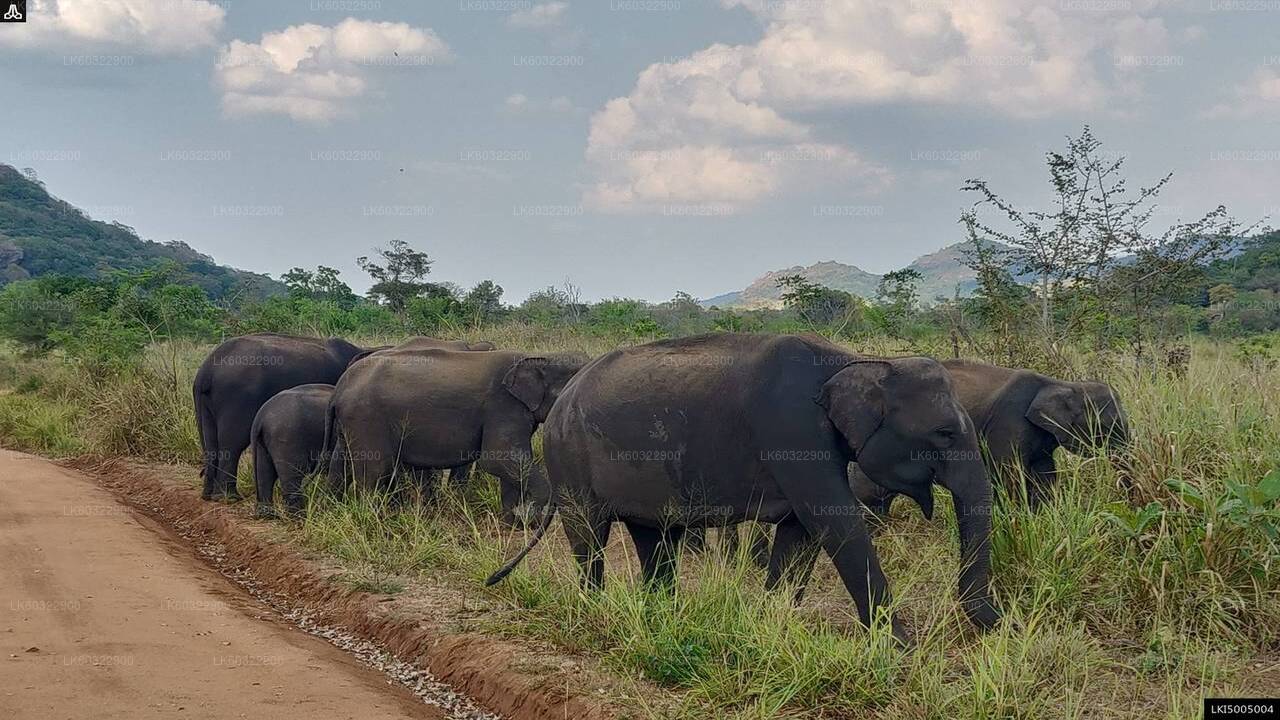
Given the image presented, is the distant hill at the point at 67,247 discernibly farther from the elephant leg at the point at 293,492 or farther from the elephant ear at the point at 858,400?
the elephant ear at the point at 858,400

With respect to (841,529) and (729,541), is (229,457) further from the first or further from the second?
(841,529)

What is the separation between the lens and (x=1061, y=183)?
475 inches

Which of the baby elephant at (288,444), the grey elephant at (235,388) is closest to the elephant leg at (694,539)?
the baby elephant at (288,444)

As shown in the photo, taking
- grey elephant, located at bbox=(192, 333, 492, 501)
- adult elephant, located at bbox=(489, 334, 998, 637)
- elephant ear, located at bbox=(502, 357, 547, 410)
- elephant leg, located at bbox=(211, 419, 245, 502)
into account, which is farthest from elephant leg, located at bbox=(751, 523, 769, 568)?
elephant leg, located at bbox=(211, 419, 245, 502)

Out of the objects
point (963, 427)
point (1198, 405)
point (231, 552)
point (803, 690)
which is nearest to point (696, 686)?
point (803, 690)

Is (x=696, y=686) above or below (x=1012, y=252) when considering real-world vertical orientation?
below

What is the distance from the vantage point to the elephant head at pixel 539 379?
923 cm

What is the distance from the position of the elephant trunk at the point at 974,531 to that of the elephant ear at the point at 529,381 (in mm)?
4171

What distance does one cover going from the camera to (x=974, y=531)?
19.3 ft

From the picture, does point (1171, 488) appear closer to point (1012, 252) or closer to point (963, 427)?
point (963, 427)

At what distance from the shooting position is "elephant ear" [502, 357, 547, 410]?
922 cm

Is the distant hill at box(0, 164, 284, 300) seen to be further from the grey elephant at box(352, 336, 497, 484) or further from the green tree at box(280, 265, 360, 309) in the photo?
the grey elephant at box(352, 336, 497, 484)

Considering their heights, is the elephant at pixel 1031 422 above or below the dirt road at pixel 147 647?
above

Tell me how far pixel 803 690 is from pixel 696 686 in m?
0.53
